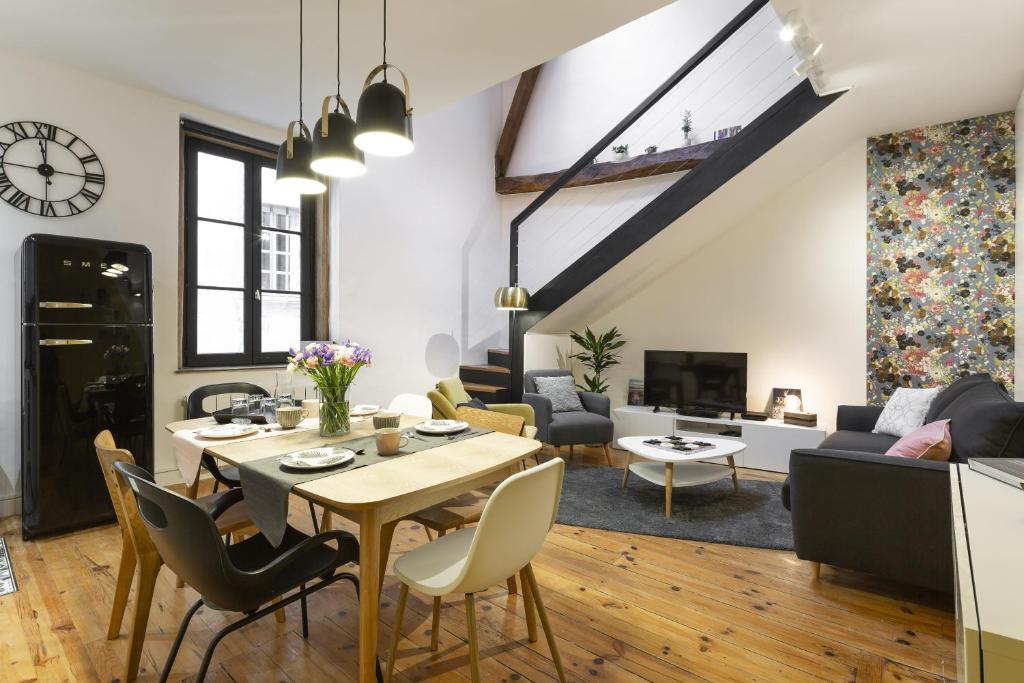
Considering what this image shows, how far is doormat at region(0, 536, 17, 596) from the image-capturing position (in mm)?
2383

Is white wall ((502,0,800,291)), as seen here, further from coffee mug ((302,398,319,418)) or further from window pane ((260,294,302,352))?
coffee mug ((302,398,319,418))

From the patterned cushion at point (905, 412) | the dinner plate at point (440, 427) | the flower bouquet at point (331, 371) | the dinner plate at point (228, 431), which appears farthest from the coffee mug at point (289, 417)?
the patterned cushion at point (905, 412)

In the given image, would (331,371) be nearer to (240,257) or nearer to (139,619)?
(139,619)

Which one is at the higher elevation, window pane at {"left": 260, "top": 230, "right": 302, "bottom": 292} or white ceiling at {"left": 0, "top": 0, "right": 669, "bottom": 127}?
white ceiling at {"left": 0, "top": 0, "right": 669, "bottom": 127}

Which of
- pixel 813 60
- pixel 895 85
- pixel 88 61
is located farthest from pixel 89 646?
pixel 895 85

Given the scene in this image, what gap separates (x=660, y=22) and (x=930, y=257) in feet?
11.4

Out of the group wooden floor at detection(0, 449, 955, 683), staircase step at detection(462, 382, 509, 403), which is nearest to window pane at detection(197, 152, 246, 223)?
wooden floor at detection(0, 449, 955, 683)

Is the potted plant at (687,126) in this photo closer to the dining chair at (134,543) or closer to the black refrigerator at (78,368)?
the black refrigerator at (78,368)

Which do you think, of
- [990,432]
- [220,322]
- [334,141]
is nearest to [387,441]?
[334,141]

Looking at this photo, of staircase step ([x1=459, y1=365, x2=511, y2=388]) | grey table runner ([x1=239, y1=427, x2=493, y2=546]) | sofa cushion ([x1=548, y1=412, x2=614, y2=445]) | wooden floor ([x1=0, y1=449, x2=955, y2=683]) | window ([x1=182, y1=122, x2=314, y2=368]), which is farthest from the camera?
staircase step ([x1=459, y1=365, x2=511, y2=388])

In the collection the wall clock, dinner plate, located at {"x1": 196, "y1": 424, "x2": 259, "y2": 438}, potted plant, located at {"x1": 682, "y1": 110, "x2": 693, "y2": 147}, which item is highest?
potted plant, located at {"x1": 682, "y1": 110, "x2": 693, "y2": 147}

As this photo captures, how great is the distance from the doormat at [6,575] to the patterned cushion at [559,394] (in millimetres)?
3695

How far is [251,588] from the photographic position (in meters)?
1.46

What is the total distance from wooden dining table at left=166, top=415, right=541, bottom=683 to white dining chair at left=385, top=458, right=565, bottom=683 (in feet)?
0.52
